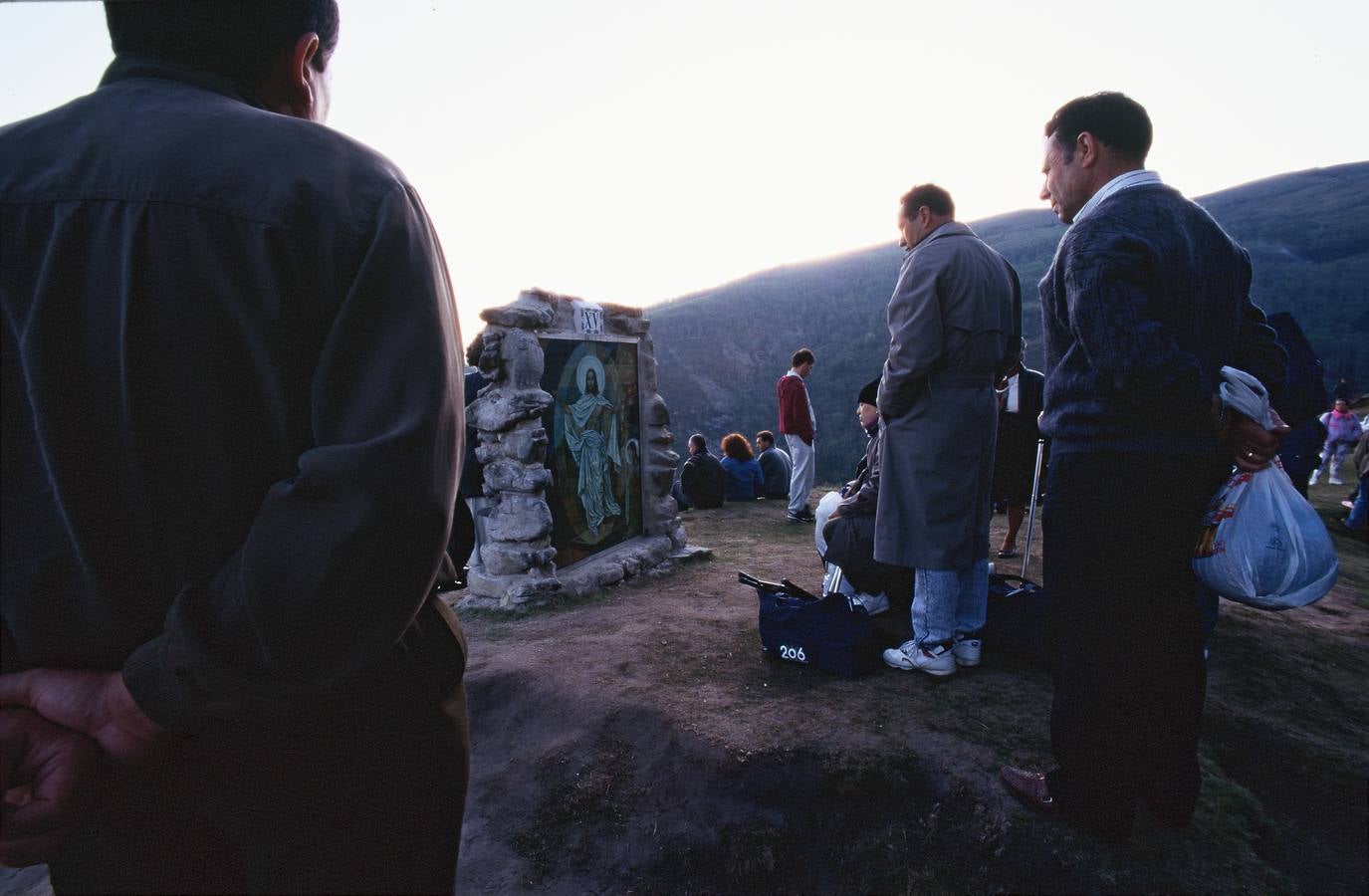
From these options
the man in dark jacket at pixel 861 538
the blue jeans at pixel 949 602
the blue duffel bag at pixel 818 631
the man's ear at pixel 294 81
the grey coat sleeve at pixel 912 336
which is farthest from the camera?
the man in dark jacket at pixel 861 538

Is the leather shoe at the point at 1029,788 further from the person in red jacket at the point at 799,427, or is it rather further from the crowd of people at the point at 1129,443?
the person in red jacket at the point at 799,427

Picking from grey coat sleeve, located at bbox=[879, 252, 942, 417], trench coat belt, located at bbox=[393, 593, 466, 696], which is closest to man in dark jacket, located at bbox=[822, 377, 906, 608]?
grey coat sleeve, located at bbox=[879, 252, 942, 417]

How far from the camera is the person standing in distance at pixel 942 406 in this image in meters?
3.26

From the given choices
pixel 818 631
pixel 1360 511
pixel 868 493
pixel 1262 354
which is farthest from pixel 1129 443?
pixel 1360 511

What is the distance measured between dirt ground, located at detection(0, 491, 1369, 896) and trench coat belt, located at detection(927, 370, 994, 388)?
1.42 meters

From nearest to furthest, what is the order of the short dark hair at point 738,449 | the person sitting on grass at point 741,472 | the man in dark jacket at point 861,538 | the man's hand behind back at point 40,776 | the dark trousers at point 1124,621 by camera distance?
the man's hand behind back at point 40,776, the dark trousers at point 1124,621, the man in dark jacket at point 861,538, the person sitting on grass at point 741,472, the short dark hair at point 738,449

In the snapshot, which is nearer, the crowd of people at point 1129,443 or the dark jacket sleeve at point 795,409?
the crowd of people at point 1129,443

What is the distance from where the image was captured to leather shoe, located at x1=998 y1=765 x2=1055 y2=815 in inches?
94.3

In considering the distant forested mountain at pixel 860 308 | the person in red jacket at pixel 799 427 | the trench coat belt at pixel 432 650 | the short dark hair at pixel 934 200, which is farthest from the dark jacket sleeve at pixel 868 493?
the distant forested mountain at pixel 860 308

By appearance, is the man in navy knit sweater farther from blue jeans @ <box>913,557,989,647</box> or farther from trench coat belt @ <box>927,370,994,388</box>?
blue jeans @ <box>913,557,989,647</box>

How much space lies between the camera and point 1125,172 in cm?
220

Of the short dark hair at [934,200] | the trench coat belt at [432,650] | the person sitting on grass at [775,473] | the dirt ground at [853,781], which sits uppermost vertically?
the short dark hair at [934,200]

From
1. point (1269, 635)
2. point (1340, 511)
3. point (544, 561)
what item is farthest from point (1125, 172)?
point (1340, 511)

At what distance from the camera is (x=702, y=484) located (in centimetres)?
1025
